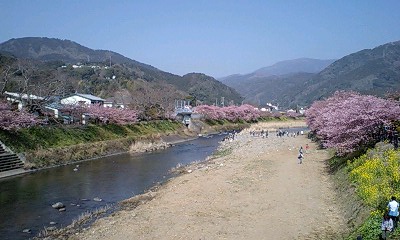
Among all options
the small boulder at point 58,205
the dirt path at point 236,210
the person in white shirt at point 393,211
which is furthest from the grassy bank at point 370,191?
the small boulder at point 58,205

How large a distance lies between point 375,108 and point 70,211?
18.4m

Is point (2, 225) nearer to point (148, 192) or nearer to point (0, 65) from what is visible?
point (148, 192)

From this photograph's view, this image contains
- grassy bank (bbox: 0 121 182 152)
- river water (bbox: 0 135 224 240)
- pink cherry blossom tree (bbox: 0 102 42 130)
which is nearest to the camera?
river water (bbox: 0 135 224 240)

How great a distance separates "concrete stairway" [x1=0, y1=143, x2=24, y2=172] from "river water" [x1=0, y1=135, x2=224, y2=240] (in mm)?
1636

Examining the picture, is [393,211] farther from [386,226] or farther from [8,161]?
[8,161]

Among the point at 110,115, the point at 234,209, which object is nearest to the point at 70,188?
the point at 234,209

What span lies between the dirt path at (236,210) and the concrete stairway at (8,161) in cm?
1315

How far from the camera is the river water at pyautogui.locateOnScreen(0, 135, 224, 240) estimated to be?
1617 centimetres

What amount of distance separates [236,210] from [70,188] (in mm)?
12065

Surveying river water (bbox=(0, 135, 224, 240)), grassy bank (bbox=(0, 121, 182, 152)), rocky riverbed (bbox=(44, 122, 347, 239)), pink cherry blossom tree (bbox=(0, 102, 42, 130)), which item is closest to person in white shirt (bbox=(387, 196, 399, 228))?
rocky riverbed (bbox=(44, 122, 347, 239))

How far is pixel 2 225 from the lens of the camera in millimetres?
15312

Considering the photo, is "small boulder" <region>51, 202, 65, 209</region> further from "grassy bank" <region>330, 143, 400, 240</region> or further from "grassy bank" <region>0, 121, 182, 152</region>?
"grassy bank" <region>330, 143, 400, 240</region>

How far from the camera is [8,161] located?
1073 inches

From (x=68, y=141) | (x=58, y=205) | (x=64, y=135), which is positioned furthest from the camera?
(x=64, y=135)
